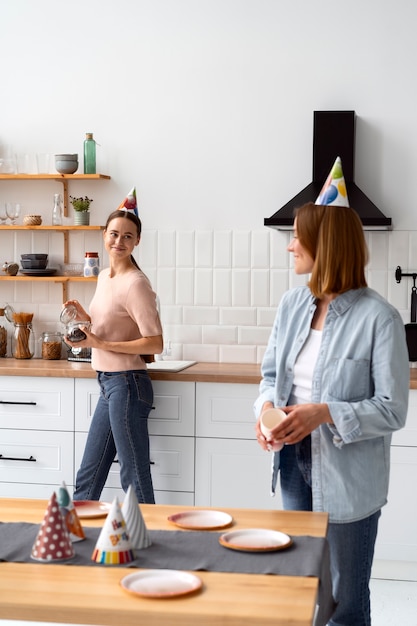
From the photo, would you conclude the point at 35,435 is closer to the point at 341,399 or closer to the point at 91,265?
the point at 91,265

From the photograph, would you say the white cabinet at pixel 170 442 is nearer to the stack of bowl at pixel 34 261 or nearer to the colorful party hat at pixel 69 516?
the stack of bowl at pixel 34 261

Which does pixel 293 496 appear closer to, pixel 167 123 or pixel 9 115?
pixel 167 123

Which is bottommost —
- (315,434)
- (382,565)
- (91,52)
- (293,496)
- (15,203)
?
(382,565)

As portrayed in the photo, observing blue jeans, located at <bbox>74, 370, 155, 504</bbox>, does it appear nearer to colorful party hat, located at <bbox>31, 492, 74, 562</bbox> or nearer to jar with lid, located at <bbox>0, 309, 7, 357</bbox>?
jar with lid, located at <bbox>0, 309, 7, 357</bbox>

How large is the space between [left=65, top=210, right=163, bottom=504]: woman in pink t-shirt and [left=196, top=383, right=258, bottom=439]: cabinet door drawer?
12.4 inches

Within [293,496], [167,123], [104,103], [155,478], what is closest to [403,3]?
[167,123]

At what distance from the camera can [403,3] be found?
4.41m

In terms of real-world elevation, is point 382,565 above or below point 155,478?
below

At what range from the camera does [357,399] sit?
2363mm

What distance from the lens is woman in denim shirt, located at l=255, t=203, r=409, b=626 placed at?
7.52ft

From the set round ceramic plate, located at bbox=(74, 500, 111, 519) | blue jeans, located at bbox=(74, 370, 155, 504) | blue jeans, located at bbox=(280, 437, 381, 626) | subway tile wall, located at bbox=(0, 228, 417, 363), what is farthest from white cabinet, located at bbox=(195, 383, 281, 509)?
round ceramic plate, located at bbox=(74, 500, 111, 519)

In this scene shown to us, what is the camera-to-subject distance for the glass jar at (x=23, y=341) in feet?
15.4

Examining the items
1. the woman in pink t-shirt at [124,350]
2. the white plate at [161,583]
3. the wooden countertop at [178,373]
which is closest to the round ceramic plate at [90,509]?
the white plate at [161,583]

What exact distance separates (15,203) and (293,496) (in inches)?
116
